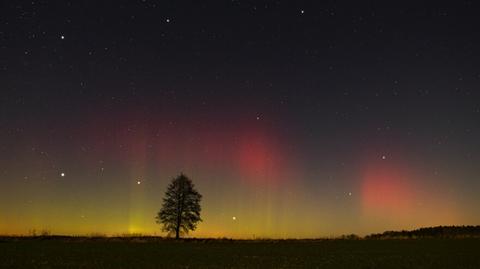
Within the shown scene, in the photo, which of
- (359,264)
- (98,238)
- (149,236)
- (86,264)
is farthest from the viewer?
(149,236)

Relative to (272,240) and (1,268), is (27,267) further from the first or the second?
(272,240)

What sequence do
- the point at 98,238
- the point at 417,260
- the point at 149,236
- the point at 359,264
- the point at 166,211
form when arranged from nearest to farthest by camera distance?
the point at 359,264
the point at 417,260
the point at 98,238
the point at 149,236
the point at 166,211

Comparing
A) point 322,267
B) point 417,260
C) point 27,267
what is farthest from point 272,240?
point 27,267

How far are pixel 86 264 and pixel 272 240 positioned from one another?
44.0 m

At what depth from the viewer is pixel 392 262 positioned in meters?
34.4

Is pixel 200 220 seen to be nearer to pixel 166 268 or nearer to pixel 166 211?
pixel 166 211

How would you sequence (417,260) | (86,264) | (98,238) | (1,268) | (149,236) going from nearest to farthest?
(1,268) < (86,264) < (417,260) < (98,238) < (149,236)

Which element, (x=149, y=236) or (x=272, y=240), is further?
(x=149, y=236)

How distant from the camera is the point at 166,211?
85.3m

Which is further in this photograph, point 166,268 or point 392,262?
point 392,262

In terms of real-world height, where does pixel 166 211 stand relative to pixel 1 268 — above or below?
above

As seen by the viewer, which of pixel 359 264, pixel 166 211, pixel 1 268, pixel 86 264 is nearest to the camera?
pixel 1 268

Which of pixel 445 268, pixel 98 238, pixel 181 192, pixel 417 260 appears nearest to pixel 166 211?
pixel 181 192

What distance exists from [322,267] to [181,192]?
57125 millimetres
